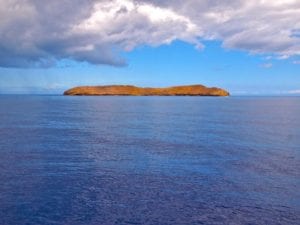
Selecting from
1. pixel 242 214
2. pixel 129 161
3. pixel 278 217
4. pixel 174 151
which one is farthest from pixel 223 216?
pixel 174 151

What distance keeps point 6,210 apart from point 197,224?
11377 millimetres

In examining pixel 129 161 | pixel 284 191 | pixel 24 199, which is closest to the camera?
pixel 24 199

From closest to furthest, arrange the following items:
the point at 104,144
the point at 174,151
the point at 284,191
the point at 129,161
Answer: the point at 284,191
the point at 129,161
the point at 174,151
the point at 104,144

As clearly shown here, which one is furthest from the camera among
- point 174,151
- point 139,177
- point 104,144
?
point 104,144

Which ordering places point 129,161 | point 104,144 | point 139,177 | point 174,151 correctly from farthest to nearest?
point 104,144
point 174,151
point 129,161
point 139,177

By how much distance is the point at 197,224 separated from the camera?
20609mm

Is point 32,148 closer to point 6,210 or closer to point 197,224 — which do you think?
point 6,210

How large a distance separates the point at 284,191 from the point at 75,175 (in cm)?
1659

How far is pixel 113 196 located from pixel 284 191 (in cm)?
1247

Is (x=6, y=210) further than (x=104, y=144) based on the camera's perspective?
No

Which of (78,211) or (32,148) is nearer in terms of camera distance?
(78,211)

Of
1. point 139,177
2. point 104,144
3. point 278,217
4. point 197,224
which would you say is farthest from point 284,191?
point 104,144

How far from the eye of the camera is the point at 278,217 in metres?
21.7

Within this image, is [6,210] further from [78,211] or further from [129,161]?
[129,161]
